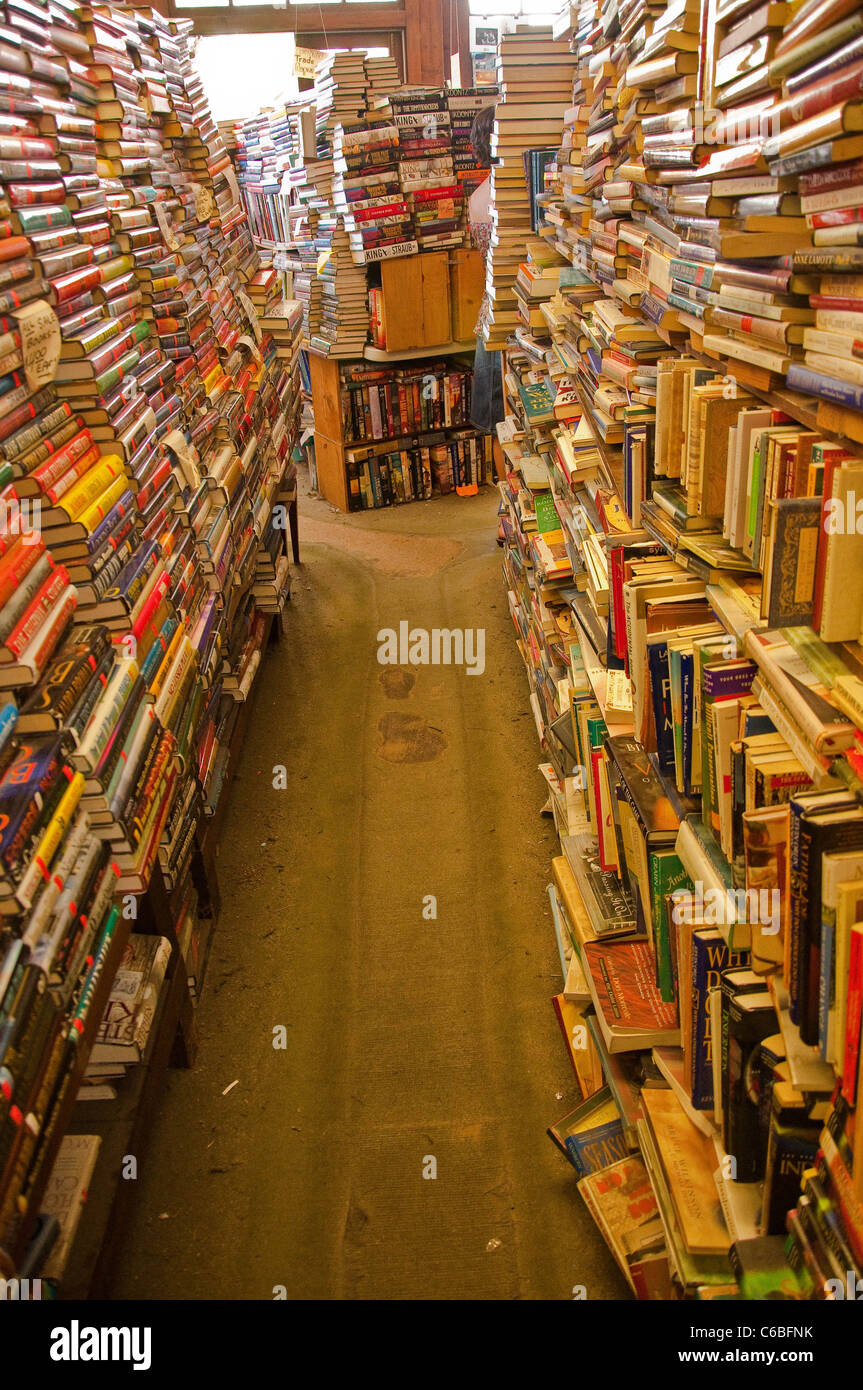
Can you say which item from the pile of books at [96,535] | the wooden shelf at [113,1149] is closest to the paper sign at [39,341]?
the pile of books at [96,535]

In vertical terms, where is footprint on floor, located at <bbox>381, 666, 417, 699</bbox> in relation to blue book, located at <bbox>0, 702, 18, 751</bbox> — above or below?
below

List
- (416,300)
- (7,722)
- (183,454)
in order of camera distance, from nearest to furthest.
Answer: (7,722), (183,454), (416,300)

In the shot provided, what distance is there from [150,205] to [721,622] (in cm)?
246

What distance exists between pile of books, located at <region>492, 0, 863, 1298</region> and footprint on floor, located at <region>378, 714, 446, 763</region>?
136 cm

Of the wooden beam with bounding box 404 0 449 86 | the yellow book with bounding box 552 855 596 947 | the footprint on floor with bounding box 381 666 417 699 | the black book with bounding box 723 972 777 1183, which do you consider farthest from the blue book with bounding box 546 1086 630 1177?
the wooden beam with bounding box 404 0 449 86

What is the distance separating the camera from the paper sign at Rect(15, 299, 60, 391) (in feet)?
6.50

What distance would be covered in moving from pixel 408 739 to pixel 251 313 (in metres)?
2.10

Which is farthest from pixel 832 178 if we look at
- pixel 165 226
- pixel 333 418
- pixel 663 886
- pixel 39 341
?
pixel 333 418

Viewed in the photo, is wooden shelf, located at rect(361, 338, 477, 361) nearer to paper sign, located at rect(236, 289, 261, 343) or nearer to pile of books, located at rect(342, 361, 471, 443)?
pile of books, located at rect(342, 361, 471, 443)

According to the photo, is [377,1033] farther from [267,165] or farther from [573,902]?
[267,165]

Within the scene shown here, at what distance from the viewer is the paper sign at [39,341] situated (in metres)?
1.98

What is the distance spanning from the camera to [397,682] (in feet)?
15.3

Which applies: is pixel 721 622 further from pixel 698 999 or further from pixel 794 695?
pixel 698 999
